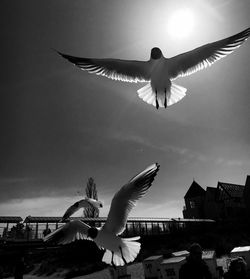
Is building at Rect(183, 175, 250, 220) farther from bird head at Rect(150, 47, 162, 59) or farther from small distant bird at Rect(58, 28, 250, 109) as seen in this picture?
bird head at Rect(150, 47, 162, 59)

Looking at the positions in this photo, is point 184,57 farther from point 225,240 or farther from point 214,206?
point 214,206

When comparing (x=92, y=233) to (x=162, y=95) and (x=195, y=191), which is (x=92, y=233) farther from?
(x=195, y=191)

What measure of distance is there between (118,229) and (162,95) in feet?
13.1

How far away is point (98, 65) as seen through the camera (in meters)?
8.48

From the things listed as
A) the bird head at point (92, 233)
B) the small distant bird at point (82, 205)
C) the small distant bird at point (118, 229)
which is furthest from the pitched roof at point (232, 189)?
the bird head at point (92, 233)

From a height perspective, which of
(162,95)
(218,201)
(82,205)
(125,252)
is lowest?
(125,252)

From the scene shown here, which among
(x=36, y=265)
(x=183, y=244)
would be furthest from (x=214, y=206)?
(x=36, y=265)

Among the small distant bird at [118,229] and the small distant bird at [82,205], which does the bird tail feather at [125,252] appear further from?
the small distant bird at [82,205]

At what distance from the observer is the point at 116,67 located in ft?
28.6

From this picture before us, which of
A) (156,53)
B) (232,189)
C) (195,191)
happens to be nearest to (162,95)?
(156,53)

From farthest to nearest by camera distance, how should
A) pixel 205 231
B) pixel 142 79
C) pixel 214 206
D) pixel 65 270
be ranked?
pixel 214 206 → pixel 205 231 → pixel 65 270 → pixel 142 79

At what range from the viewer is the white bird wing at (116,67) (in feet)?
26.6

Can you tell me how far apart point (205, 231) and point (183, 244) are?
742 centimetres

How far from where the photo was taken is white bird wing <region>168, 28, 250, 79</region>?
24.6ft
